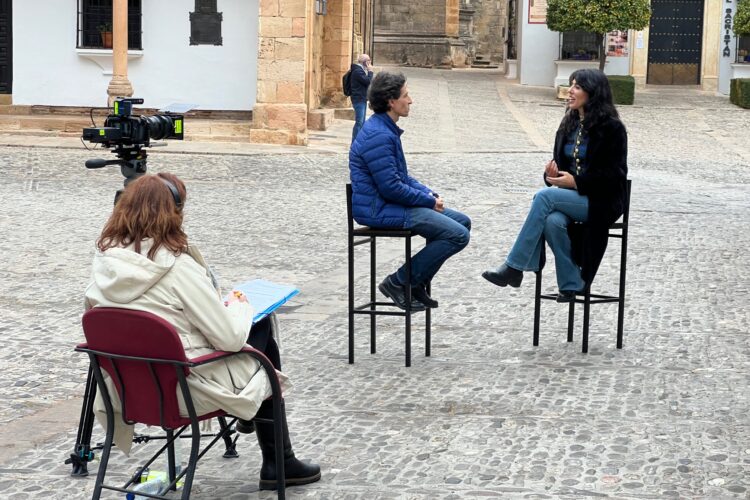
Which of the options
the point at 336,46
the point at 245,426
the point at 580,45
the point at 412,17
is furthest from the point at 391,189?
the point at 412,17

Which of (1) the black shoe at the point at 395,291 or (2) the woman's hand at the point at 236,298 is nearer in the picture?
(2) the woman's hand at the point at 236,298

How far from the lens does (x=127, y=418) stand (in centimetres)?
439

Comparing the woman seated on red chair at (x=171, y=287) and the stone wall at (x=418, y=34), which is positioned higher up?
the stone wall at (x=418, y=34)

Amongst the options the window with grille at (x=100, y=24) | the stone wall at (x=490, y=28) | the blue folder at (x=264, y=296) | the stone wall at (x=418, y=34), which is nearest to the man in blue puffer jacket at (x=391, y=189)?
the blue folder at (x=264, y=296)

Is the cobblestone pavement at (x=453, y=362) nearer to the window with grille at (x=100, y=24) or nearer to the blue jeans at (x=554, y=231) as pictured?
the blue jeans at (x=554, y=231)

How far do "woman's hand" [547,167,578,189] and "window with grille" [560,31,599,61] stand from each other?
Result: 27.0 m

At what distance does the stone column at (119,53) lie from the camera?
67.8ft

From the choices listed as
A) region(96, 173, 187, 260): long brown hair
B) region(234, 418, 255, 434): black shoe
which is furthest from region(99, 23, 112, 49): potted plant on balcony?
region(96, 173, 187, 260): long brown hair

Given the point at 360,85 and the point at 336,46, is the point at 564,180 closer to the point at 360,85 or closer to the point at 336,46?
the point at 360,85

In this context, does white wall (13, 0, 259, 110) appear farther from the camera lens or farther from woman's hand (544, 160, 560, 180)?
the camera lens

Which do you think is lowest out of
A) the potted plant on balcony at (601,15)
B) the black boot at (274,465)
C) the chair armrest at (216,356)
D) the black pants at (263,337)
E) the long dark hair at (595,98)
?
the black boot at (274,465)

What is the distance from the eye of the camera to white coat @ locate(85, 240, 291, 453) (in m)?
4.29

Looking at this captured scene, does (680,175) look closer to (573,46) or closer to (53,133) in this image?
(53,133)

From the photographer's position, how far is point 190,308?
436 centimetres
